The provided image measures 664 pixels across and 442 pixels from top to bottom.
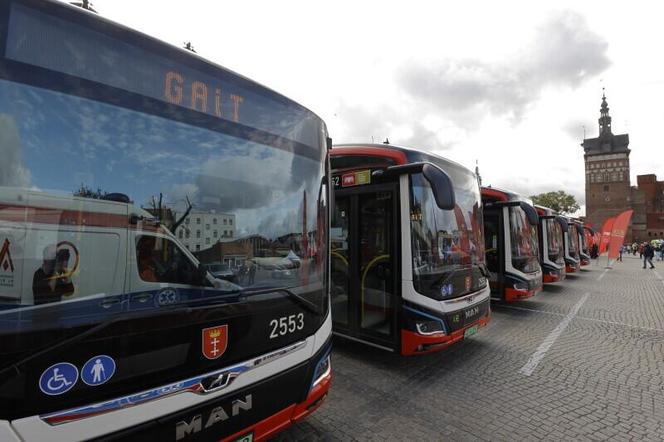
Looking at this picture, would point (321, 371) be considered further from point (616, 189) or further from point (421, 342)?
point (616, 189)

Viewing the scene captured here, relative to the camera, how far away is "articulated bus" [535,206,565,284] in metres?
11.9

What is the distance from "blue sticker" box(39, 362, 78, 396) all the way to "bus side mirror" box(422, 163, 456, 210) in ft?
10.3

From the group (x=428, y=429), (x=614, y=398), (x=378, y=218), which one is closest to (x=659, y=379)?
(x=614, y=398)

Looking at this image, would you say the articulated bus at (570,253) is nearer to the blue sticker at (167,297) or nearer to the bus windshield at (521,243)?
the bus windshield at (521,243)

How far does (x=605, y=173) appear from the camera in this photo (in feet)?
250

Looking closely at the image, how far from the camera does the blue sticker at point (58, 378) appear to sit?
5.02 ft

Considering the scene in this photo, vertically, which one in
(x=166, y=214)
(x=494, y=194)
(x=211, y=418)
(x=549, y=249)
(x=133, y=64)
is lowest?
(x=211, y=418)

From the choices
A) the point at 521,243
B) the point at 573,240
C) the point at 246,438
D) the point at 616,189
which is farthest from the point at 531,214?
the point at 616,189

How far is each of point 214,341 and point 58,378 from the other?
0.73 meters

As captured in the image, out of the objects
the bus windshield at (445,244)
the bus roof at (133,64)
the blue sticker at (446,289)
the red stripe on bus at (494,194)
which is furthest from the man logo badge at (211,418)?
the red stripe on bus at (494,194)

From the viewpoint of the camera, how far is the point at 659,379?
15.7 feet

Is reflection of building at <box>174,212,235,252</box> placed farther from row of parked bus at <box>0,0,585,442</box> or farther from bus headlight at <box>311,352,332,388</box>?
bus headlight at <box>311,352,332,388</box>

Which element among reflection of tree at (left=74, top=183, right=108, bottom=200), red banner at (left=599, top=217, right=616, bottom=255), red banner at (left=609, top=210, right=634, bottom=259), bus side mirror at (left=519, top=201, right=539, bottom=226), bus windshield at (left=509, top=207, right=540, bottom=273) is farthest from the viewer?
red banner at (left=599, top=217, right=616, bottom=255)

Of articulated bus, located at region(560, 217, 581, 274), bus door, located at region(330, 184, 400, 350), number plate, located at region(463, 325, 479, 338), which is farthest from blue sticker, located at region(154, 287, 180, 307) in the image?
articulated bus, located at region(560, 217, 581, 274)
